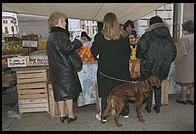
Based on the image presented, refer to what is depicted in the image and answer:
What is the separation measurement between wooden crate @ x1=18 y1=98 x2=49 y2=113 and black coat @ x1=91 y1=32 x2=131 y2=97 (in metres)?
1.25

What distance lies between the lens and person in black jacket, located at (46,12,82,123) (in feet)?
10.7

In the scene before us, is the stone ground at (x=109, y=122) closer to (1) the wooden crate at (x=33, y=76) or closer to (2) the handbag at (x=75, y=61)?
(1) the wooden crate at (x=33, y=76)

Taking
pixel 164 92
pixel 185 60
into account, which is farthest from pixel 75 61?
pixel 185 60

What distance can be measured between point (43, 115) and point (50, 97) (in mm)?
444

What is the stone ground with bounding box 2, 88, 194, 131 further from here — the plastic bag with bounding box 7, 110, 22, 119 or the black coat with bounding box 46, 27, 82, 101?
the black coat with bounding box 46, 27, 82, 101

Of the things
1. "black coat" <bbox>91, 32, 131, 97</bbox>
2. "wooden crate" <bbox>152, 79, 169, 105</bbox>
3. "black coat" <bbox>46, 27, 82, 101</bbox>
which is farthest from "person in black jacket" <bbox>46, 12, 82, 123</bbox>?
"wooden crate" <bbox>152, 79, 169, 105</bbox>

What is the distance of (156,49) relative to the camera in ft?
12.1

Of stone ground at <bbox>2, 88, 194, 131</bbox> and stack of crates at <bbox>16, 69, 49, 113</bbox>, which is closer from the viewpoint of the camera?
stone ground at <bbox>2, 88, 194, 131</bbox>

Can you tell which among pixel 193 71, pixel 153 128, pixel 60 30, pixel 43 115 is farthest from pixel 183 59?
pixel 43 115

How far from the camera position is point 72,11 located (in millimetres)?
4547

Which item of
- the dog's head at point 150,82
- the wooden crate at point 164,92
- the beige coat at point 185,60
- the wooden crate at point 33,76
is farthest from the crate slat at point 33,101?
the beige coat at point 185,60

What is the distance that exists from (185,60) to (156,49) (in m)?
0.94

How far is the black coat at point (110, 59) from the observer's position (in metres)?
3.30

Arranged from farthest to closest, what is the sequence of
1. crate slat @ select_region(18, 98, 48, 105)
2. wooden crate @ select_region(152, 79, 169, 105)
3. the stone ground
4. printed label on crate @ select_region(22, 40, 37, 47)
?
printed label on crate @ select_region(22, 40, 37, 47) → wooden crate @ select_region(152, 79, 169, 105) → crate slat @ select_region(18, 98, 48, 105) → the stone ground
